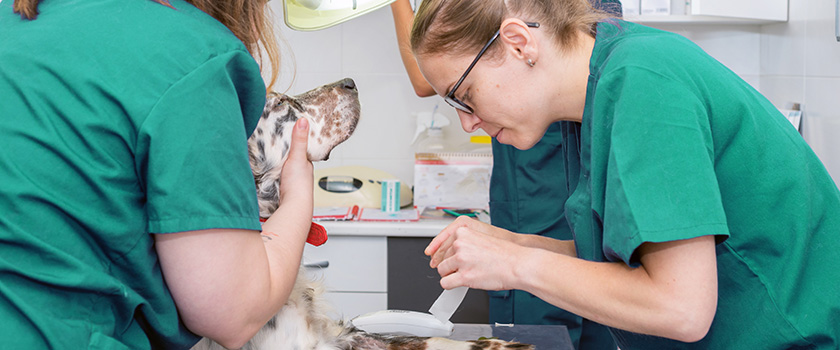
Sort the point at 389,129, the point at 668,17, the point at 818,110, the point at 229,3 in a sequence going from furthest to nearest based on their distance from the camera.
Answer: the point at 389,129 → the point at 668,17 → the point at 818,110 → the point at 229,3

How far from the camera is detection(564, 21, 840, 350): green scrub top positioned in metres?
0.82

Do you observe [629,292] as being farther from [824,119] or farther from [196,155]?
[824,119]

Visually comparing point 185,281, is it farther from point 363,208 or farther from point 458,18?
point 363,208

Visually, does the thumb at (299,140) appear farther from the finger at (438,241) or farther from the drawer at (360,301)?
the drawer at (360,301)

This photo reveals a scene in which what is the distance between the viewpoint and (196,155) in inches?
28.7

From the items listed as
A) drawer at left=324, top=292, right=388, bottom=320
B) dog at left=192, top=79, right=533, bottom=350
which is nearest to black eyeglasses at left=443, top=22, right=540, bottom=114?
dog at left=192, top=79, right=533, bottom=350

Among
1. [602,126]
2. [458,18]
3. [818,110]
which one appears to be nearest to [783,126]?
[602,126]

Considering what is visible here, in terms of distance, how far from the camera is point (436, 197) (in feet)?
8.69

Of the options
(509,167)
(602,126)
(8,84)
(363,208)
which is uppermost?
(8,84)

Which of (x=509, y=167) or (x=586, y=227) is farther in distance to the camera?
(x=509, y=167)

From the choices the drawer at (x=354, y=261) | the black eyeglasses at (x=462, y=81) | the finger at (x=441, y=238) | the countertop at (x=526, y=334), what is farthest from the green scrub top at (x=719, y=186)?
the drawer at (x=354, y=261)

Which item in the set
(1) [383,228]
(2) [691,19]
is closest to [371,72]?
(1) [383,228]

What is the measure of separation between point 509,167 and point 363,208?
2.49 feet

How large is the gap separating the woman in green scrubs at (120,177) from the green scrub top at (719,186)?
1.51ft
